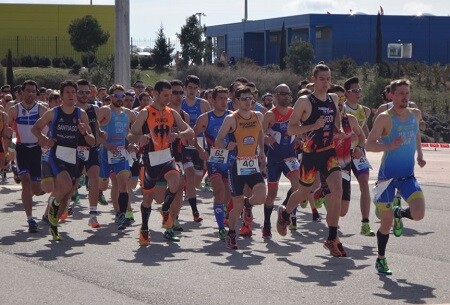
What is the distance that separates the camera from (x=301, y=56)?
168 ft

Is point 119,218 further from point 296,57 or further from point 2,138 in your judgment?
point 296,57

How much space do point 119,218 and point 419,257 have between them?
14.6 ft

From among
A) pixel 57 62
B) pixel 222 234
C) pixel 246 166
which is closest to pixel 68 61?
pixel 57 62

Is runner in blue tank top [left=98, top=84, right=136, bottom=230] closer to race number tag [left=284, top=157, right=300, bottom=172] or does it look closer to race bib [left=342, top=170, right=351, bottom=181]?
race number tag [left=284, top=157, right=300, bottom=172]

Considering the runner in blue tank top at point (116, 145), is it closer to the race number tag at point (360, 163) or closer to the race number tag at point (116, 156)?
the race number tag at point (116, 156)

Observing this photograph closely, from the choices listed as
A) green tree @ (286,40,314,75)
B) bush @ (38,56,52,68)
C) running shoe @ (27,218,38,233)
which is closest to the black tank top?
running shoe @ (27,218,38,233)

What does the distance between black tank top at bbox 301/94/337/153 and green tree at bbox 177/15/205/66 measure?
4650 cm

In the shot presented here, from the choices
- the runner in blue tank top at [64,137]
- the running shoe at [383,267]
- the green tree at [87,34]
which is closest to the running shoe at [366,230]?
the running shoe at [383,267]

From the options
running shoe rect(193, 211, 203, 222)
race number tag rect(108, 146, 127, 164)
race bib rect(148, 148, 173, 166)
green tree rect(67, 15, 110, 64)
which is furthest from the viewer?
green tree rect(67, 15, 110, 64)

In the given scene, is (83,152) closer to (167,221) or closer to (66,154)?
(66,154)

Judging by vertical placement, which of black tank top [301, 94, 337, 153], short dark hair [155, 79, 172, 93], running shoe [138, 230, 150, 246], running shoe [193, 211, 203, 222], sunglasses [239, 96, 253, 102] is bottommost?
running shoe [193, 211, 203, 222]

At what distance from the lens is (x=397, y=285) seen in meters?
9.44

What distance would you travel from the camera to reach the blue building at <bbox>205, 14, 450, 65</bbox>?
67.0 m

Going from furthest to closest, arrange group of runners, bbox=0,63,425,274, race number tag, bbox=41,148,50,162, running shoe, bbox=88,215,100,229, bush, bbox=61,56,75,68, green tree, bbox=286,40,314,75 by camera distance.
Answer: bush, bbox=61,56,75,68, green tree, bbox=286,40,314,75, running shoe, bbox=88,215,100,229, race number tag, bbox=41,148,50,162, group of runners, bbox=0,63,425,274
